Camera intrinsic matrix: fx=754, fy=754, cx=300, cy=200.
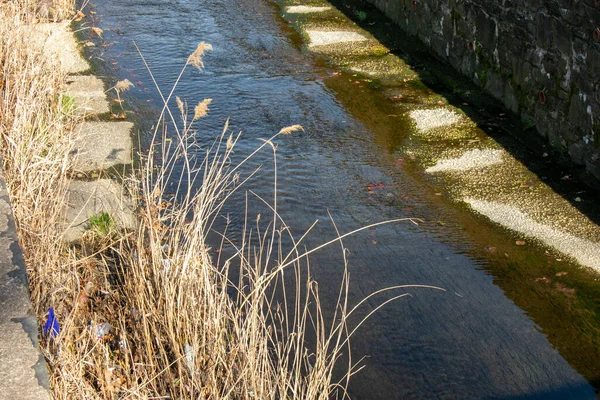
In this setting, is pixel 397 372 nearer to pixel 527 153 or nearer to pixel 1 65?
pixel 527 153

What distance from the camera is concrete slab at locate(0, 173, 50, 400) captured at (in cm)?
211

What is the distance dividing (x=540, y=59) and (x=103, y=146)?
3185mm

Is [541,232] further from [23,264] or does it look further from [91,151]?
[91,151]

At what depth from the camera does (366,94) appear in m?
6.59

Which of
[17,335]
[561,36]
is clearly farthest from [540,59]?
[17,335]

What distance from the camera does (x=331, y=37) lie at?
823 centimetres

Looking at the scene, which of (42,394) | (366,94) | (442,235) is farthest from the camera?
(366,94)

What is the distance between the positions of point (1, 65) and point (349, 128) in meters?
2.56

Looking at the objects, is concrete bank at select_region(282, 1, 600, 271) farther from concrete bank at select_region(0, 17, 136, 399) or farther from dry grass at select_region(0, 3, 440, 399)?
concrete bank at select_region(0, 17, 136, 399)

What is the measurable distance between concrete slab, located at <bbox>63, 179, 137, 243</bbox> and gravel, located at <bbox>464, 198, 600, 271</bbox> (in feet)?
6.92

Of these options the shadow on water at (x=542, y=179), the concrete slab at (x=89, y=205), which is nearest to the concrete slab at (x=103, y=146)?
the concrete slab at (x=89, y=205)

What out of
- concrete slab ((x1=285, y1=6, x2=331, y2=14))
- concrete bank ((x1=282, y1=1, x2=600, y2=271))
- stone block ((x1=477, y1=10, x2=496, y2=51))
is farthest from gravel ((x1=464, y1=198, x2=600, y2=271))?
concrete slab ((x1=285, y1=6, x2=331, y2=14))

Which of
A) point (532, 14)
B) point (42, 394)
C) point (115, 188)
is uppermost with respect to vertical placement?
point (532, 14)

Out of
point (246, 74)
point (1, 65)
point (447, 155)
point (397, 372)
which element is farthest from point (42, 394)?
point (246, 74)
